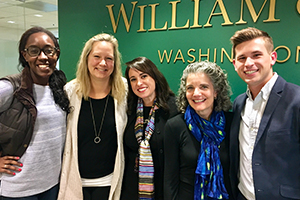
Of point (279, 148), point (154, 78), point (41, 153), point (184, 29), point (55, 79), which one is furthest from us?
point (184, 29)

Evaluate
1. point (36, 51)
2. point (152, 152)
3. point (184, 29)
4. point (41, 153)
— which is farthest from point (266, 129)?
point (36, 51)

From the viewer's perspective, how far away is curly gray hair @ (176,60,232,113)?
182cm

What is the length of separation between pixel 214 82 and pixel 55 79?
1283 mm

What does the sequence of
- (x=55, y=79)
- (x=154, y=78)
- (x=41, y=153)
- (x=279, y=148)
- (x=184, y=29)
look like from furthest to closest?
(x=184, y=29)
(x=154, y=78)
(x=55, y=79)
(x=41, y=153)
(x=279, y=148)

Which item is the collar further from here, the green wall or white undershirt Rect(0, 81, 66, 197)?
white undershirt Rect(0, 81, 66, 197)

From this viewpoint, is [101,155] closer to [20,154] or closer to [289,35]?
[20,154]

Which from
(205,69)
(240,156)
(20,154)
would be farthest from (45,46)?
(240,156)

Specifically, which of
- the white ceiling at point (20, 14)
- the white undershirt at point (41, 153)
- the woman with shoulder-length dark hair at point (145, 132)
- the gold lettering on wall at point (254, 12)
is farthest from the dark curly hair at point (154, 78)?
the white ceiling at point (20, 14)

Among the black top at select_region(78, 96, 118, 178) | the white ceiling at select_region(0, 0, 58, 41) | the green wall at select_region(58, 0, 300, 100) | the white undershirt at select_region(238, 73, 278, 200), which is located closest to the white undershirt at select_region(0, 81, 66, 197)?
the black top at select_region(78, 96, 118, 178)

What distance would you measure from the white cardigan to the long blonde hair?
0.32ft

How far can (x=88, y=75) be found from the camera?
2184mm

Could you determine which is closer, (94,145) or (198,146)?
(198,146)

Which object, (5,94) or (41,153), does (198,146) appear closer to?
(41,153)

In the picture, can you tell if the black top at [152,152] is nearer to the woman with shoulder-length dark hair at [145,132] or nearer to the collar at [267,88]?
the woman with shoulder-length dark hair at [145,132]
